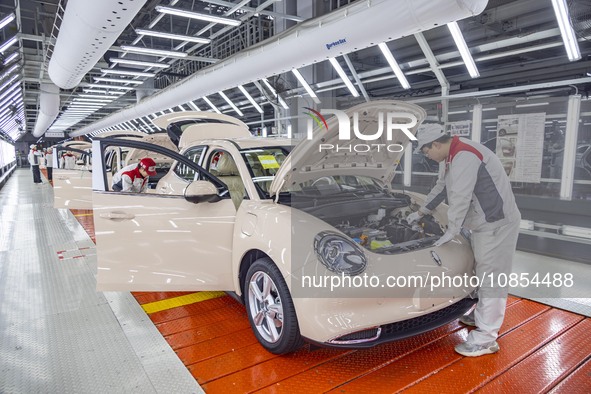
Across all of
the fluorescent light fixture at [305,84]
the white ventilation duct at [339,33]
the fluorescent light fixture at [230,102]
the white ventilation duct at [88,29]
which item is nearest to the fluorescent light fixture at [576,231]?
the white ventilation duct at [339,33]

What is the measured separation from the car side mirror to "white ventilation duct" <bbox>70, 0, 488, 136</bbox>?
3017 millimetres

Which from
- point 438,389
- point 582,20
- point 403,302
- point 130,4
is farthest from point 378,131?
point 582,20

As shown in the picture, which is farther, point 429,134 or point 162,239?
point 162,239

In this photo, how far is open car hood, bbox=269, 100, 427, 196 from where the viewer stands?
2326mm

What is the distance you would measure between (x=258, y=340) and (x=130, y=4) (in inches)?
143

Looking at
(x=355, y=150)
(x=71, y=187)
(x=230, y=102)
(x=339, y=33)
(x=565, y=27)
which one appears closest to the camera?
(x=355, y=150)

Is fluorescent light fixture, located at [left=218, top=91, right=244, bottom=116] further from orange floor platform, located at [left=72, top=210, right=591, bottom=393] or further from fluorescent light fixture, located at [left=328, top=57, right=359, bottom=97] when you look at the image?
orange floor platform, located at [left=72, top=210, right=591, bottom=393]

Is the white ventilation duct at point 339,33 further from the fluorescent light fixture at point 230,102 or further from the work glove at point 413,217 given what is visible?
the fluorescent light fixture at point 230,102

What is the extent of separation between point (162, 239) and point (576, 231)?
4.84 meters

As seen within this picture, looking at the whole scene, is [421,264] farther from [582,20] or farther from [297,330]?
[582,20]

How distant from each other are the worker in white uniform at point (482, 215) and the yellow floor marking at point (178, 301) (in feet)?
6.79

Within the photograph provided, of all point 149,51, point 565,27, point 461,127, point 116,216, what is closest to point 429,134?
point 116,216

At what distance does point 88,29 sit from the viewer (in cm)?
471

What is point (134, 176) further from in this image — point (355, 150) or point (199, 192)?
point (355, 150)
